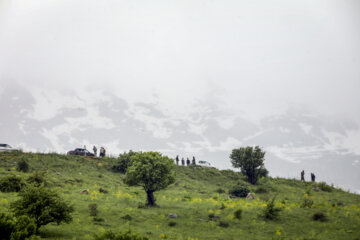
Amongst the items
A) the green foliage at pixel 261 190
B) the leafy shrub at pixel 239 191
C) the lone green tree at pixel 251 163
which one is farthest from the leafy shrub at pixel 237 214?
the lone green tree at pixel 251 163

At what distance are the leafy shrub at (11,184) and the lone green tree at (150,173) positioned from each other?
13506mm

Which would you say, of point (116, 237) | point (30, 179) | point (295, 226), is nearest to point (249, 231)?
point (295, 226)

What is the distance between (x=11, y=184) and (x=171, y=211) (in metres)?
20.5

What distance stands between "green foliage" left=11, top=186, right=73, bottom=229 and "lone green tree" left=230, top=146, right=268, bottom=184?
48.9m

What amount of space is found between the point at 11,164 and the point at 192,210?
3562cm

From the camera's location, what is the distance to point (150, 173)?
39.0m

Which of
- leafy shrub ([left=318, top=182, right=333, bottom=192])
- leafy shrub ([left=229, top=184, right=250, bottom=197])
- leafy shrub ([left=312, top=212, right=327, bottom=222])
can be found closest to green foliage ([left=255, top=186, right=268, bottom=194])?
leafy shrub ([left=229, top=184, right=250, bottom=197])

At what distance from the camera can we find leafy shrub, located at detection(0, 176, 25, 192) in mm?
38688

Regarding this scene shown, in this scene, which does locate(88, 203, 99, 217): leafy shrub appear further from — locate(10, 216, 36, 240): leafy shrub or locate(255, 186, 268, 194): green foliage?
locate(255, 186, 268, 194): green foliage

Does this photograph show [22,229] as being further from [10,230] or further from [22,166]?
[22,166]

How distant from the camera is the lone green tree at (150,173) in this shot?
3903cm

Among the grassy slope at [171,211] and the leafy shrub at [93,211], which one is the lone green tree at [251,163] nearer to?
the grassy slope at [171,211]

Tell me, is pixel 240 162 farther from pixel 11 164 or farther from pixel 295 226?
pixel 11 164

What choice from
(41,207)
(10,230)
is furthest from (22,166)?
(10,230)
